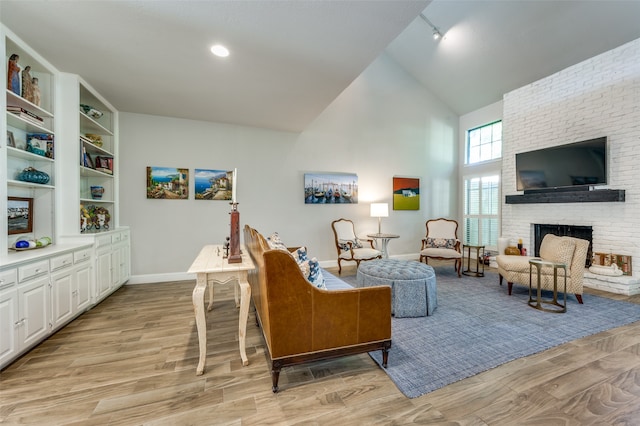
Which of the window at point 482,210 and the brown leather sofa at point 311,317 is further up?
the window at point 482,210

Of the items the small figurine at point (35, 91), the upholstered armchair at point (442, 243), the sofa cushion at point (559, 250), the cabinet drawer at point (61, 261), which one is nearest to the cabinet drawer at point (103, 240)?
the cabinet drawer at point (61, 261)

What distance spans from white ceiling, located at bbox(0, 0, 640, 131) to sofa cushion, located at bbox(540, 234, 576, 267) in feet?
10.1

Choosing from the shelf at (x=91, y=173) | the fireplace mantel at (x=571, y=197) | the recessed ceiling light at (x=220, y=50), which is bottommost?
the fireplace mantel at (x=571, y=197)

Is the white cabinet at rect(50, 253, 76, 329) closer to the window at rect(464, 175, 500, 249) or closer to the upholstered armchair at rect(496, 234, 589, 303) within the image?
the upholstered armchair at rect(496, 234, 589, 303)

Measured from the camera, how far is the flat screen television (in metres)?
3.82

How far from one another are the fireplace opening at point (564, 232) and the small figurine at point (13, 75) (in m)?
7.24

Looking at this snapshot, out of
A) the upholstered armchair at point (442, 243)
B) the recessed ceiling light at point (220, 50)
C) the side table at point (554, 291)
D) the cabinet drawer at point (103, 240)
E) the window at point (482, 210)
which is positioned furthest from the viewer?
the window at point (482, 210)

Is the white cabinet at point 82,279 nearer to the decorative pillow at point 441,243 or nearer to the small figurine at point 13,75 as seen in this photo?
the small figurine at point 13,75

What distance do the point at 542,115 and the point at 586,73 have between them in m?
0.75

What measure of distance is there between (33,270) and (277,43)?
9.22ft

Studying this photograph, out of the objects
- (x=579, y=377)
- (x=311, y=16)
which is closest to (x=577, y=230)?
(x=579, y=377)

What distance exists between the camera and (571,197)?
407 centimetres

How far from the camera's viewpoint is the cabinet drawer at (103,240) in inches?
119

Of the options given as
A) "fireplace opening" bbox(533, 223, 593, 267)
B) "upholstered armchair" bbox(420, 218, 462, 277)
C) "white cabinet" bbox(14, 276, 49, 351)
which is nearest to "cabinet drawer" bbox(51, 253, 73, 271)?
"white cabinet" bbox(14, 276, 49, 351)
